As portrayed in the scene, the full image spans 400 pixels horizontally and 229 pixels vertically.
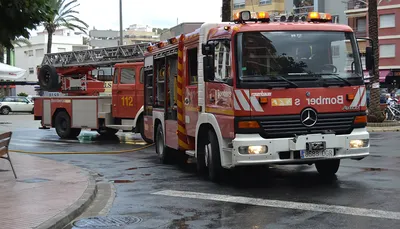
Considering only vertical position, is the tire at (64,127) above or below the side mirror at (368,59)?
below

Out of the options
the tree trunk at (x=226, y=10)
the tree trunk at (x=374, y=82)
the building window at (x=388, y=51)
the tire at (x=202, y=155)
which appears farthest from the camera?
the building window at (x=388, y=51)

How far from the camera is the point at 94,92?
74.1ft

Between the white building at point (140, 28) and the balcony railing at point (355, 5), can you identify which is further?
the white building at point (140, 28)

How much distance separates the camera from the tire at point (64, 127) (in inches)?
854

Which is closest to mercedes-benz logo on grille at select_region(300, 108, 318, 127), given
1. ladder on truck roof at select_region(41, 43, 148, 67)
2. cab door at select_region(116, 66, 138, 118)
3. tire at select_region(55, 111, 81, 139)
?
cab door at select_region(116, 66, 138, 118)

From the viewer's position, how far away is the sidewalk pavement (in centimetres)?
747

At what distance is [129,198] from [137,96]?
31.3 feet

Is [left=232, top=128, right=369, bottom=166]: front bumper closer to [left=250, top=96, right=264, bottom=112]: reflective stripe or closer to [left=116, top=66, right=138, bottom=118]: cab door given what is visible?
[left=250, top=96, right=264, bottom=112]: reflective stripe

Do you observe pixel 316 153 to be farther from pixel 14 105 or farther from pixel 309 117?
pixel 14 105

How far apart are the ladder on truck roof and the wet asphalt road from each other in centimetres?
769

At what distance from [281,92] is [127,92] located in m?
10.4

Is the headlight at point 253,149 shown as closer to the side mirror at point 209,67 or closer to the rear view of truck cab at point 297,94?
the rear view of truck cab at point 297,94

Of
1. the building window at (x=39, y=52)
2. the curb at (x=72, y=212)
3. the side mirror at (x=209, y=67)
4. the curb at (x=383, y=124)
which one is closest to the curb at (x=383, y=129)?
the curb at (x=383, y=124)

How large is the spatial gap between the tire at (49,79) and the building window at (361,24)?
3806cm
